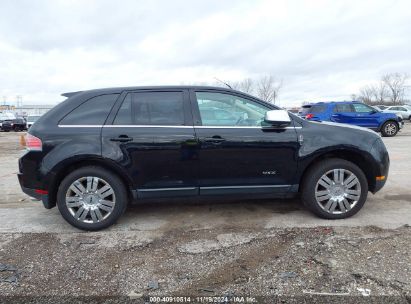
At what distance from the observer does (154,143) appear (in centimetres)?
393

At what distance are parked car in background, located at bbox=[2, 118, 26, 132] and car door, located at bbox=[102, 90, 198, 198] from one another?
30.1m

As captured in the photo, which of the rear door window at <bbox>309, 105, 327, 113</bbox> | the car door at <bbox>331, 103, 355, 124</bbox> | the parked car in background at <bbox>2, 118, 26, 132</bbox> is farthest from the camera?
the parked car in background at <bbox>2, 118, 26, 132</bbox>

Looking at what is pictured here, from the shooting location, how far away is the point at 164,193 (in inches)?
160

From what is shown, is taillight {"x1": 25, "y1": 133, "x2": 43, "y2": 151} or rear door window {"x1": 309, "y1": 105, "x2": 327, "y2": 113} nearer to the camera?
taillight {"x1": 25, "y1": 133, "x2": 43, "y2": 151}

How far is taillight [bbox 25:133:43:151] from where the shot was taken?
3.87 meters

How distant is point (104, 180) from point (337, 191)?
2791 mm

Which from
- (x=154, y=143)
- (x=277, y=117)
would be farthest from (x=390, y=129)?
(x=154, y=143)

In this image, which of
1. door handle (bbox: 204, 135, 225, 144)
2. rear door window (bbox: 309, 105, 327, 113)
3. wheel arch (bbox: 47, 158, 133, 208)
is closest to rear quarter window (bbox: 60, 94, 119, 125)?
wheel arch (bbox: 47, 158, 133, 208)

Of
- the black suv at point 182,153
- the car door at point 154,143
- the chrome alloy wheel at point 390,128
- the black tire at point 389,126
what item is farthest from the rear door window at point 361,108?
the car door at point 154,143

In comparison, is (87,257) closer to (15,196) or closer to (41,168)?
(41,168)

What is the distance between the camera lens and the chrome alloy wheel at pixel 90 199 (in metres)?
3.93

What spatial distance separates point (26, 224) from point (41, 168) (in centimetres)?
93

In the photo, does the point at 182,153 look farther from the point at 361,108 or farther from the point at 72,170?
the point at 361,108

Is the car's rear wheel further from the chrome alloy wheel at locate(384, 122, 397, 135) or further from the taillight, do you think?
the taillight
